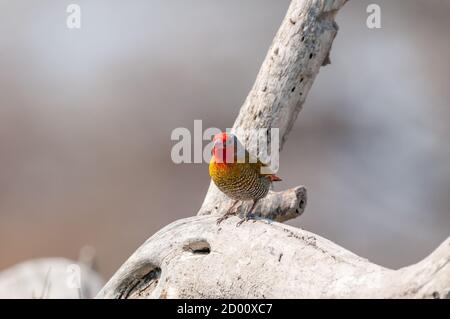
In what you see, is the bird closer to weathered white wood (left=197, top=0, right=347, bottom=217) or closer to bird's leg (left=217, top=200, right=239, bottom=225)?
bird's leg (left=217, top=200, right=239, bottom=225)

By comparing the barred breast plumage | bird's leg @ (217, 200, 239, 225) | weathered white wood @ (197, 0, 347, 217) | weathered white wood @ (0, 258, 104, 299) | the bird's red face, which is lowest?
weathered white wood @ (0, 258, 104, 299)

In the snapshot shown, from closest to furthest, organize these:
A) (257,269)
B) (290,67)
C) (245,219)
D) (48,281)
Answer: (257,269) < (245,219) < (290,67) < (48,281)

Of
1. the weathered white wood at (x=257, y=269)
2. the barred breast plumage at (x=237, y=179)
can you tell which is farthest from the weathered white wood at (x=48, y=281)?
the barred breast plumage at (x=237, y=179)

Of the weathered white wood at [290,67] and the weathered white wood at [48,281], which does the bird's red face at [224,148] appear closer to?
the weathered white wood at [290,67]

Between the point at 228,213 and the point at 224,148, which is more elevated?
the point at 224,148

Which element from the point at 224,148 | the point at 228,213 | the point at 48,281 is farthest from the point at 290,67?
the point at 48,281

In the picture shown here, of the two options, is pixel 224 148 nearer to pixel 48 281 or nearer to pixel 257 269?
pixel 257 269

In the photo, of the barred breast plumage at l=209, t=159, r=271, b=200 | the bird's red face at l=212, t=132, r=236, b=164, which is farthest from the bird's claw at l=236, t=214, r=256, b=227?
the bird's red face at l=212, t=132, r=236, b=164
